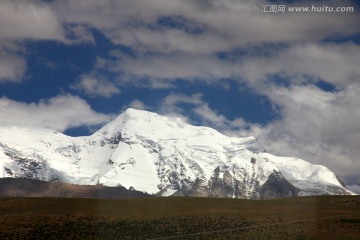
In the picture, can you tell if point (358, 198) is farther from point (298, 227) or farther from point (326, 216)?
point (298, 227)

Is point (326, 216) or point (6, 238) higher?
point (326, 216)

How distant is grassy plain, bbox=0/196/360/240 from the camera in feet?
358

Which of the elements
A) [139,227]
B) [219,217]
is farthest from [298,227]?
[139,227]

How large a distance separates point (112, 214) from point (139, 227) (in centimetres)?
1440

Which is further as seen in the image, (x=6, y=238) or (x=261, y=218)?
(x=261, y=218)

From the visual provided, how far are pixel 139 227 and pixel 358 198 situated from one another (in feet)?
230

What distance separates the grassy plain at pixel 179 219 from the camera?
10912cm

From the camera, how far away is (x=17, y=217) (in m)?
126

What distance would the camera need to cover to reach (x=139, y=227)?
120 m

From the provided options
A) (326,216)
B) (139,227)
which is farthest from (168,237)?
(326,216)

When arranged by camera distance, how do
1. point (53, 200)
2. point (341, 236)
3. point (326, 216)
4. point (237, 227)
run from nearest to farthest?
point (341, 236) < point (237, 227) < point (326, 216) < point (53, 200)

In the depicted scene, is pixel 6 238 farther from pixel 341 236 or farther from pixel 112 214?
pixel 341 236

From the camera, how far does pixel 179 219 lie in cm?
12688

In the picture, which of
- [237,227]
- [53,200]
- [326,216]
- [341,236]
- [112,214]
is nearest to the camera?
[341,236]
